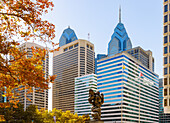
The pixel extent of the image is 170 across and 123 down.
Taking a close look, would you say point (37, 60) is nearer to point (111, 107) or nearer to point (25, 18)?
point (25, 18)

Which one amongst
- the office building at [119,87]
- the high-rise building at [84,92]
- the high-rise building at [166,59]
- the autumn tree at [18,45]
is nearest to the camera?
the autumn tree at [18,45]

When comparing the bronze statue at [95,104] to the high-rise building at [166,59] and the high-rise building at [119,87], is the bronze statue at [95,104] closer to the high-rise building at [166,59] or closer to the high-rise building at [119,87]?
the high-rise building at [166,59]

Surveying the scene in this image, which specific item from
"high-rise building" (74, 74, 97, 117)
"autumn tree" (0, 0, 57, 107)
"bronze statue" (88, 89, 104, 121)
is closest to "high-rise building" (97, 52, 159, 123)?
"high-rise building" (74, 74, 97, 117)

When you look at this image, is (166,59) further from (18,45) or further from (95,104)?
(18,45)

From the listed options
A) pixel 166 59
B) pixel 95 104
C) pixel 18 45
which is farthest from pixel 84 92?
pixel 18 45

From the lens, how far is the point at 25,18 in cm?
1113

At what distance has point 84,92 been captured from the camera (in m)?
193

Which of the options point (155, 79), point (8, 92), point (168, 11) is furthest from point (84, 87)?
point (8, 92)

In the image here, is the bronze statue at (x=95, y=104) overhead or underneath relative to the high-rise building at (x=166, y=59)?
underneath

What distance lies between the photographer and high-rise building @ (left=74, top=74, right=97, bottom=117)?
18800 cm

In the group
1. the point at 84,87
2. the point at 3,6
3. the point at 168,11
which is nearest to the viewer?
the point at 3,6

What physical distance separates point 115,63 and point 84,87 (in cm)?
5239

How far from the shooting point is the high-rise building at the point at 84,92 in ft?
617

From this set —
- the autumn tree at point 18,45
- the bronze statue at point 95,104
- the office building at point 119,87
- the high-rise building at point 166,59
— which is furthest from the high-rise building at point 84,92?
the autumn tree at point 18,45
